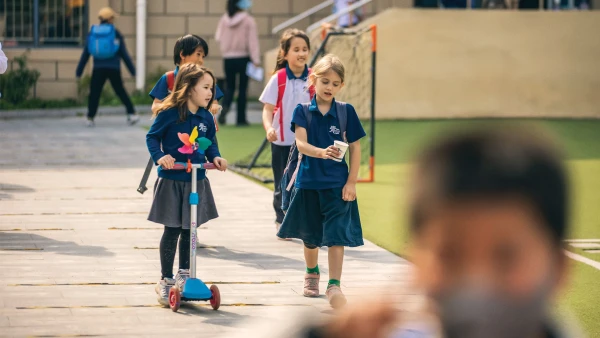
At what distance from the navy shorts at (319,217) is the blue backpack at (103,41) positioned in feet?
38.6

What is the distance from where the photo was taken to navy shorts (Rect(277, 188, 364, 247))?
6539 millimetres

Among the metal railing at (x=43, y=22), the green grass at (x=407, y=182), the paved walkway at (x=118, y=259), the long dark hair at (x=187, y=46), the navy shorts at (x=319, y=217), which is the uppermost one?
the metal railing at (x=43, y=22)

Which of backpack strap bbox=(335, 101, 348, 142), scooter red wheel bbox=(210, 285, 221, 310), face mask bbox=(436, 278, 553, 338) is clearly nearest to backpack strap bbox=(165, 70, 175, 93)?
backpack strap bbox=(335, 101, 348, 142)

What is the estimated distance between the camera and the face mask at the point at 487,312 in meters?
1.17

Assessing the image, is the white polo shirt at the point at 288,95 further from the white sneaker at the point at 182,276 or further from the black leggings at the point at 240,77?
the black leggings at the point at 240,77

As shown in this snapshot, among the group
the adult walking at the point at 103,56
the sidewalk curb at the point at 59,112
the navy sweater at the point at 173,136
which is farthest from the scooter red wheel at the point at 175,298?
the sidewalk curb at the point at 59,112

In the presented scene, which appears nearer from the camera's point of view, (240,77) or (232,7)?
(232,7)

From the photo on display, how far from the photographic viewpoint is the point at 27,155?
1405cm

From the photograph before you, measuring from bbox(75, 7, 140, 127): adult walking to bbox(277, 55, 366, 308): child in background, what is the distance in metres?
11.6

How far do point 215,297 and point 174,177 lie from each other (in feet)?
2.49

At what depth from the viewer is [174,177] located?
21.2 ft

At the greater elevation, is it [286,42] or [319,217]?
[286,42]

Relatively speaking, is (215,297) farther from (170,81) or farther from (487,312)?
(487,312)

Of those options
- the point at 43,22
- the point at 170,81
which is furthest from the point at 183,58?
the point at 43,22
